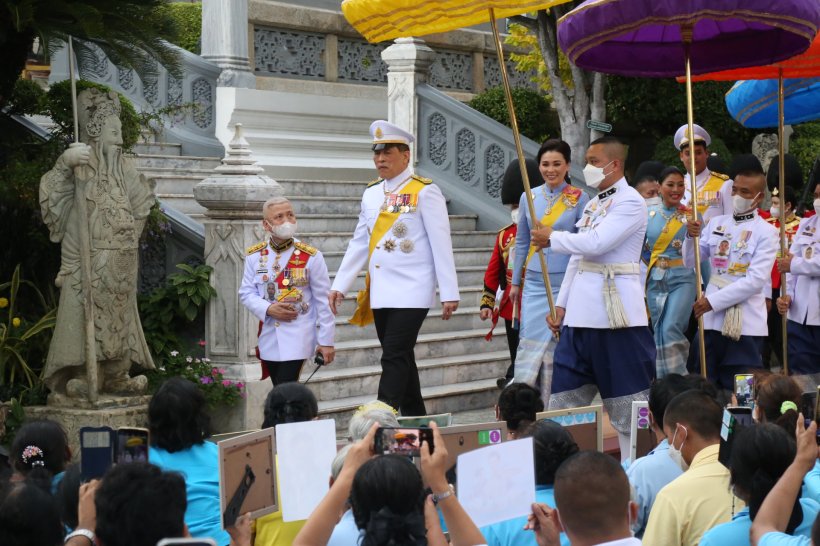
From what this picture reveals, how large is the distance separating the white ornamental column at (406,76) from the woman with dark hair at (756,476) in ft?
35.5

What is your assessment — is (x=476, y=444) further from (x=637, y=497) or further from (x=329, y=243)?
(x=329, y=243)

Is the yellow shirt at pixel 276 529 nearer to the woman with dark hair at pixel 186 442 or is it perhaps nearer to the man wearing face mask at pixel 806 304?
the woman with dark hair at pixel 186 442

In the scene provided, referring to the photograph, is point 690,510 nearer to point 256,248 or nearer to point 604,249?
point 604,249

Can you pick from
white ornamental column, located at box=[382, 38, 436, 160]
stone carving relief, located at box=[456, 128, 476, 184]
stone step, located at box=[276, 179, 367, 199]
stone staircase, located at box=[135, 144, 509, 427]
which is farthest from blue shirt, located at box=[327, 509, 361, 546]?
white ornamental column, located at box=[382, 38, 436, 160]

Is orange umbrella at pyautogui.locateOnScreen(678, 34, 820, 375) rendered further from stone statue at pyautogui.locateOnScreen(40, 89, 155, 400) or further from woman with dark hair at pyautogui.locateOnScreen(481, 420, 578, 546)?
woman with dark hair at pyautogui.locateOnScreen(481, 420, 578, 546)

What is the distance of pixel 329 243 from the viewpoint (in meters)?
12.6

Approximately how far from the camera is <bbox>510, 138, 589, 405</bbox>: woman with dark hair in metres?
8.71

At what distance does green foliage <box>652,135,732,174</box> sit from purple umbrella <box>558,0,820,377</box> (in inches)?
285

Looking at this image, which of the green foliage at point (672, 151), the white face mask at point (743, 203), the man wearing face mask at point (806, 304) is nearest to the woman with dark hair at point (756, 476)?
the white face mask at point (743, 203)

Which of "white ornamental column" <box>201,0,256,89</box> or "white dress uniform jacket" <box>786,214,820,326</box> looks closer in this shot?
"white dress uniform jacket" <box>786,214,820,326</box>

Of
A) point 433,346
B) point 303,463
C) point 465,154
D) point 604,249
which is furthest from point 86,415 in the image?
point 465,154

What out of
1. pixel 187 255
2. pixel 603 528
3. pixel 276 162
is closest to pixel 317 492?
pixel 603 528

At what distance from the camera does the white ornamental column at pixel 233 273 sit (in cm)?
959

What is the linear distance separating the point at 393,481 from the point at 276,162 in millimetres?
10685
